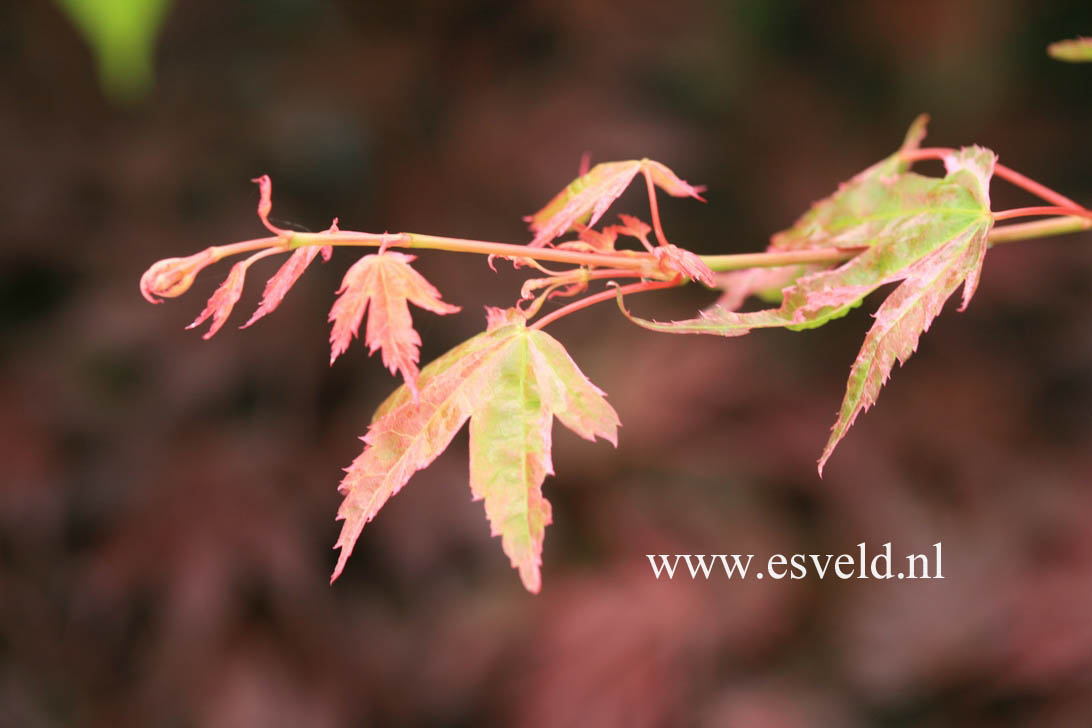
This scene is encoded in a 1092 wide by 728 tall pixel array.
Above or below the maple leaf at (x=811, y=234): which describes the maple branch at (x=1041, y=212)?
below

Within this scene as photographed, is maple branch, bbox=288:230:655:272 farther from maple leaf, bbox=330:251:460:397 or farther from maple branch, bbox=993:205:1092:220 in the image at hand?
maple branch, bbox=993:205:1092:220

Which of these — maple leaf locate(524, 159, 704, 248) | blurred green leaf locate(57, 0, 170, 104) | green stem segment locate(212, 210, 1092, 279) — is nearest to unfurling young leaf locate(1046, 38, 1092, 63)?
green stem segment locate(212, 210, 1092, 279)

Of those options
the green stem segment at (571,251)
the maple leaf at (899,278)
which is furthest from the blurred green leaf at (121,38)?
the maple leaf at (899,278)

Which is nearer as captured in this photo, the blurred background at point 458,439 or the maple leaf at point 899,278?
the maple leaf at point 899,278

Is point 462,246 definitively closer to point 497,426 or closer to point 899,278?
point 497,426

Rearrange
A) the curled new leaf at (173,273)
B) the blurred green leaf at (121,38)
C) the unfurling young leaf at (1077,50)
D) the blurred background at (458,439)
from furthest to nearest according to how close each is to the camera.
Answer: the blurred background at (458,439), the blurred green leaf at (121,38), the unfurling young leaf at (1077,50), the curled new leaf at (173,273)

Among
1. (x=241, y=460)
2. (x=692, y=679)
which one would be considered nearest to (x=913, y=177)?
(x=692, y=679)

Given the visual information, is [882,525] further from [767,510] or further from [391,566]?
[391,566]

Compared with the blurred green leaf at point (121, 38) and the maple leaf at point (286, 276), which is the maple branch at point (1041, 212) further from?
the blurred green leaf at point (121, 38)
